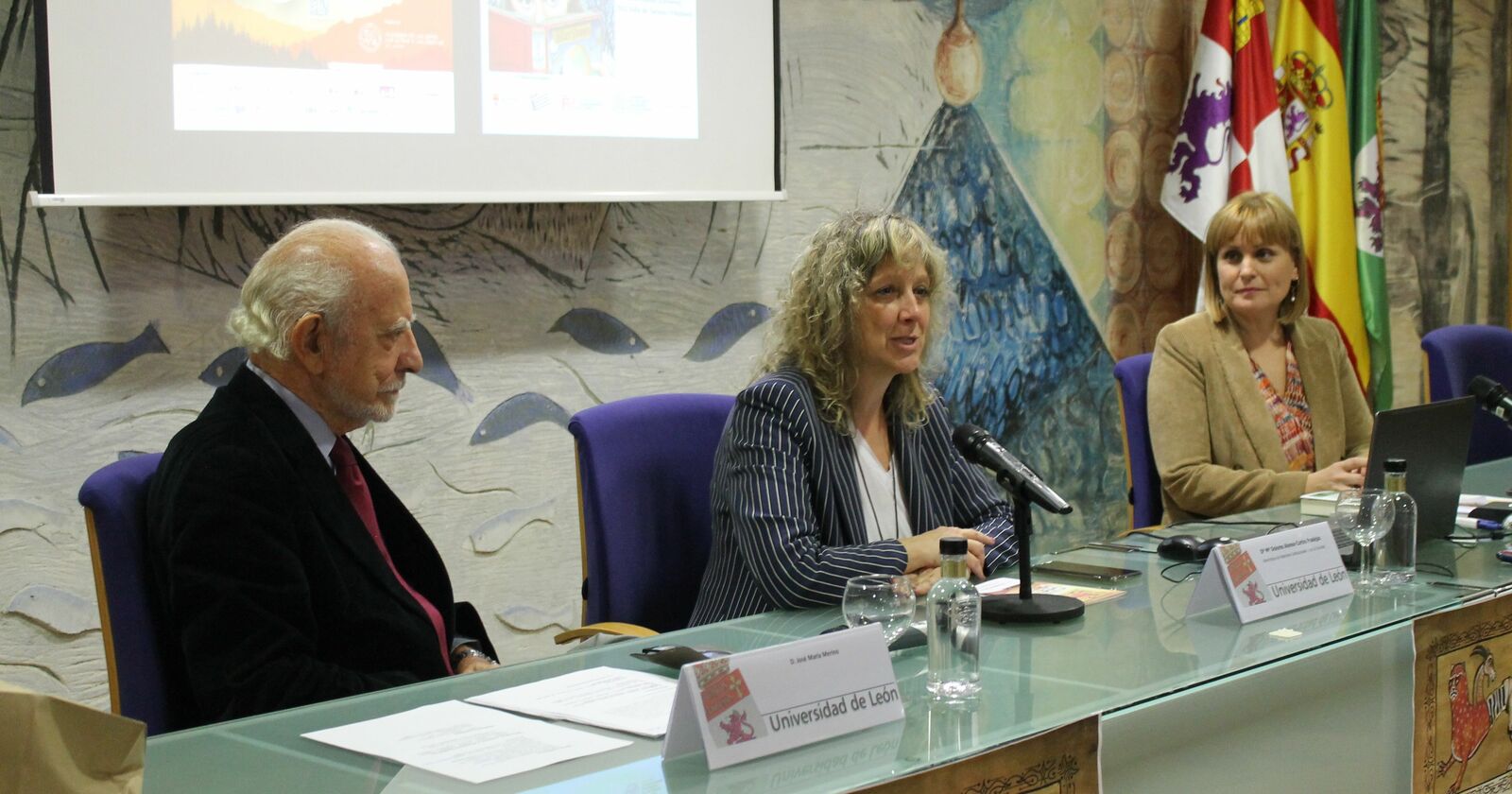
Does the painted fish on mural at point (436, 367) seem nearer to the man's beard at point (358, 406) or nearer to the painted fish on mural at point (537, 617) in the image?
the painted fish on mural at point (537, 617)

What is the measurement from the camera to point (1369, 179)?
5.01 m

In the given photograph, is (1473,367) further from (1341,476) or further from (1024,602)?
(1024,602)

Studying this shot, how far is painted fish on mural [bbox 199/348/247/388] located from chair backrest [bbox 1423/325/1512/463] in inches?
117

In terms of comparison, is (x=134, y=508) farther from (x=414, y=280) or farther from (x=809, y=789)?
(x=414, y=280)

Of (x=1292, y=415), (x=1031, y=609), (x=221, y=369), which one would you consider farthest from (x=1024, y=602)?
(x=221, y=369)

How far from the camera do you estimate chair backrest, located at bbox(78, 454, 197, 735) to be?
1.89 metres

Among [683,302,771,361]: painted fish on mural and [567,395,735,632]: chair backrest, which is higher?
[683,302,771,361]: painted fish on mural

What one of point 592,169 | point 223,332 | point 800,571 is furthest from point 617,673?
point 592,169

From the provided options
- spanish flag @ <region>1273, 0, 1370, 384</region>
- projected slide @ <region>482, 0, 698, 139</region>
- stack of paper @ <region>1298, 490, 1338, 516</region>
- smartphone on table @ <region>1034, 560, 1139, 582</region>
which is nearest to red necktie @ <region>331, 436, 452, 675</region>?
smartphone on table @ <region>1034, 560, 1139, 582</region>

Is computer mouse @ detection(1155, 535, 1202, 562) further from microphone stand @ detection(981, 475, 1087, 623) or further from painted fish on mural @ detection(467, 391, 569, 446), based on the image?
painted fish on mural @ detection(467, 391, 569, 446)

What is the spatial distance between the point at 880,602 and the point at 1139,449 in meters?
1.73

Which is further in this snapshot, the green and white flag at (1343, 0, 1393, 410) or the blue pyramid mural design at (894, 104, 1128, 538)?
the green and white flag at (1343, 0, 1393, 410)

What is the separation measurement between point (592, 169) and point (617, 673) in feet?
6.88

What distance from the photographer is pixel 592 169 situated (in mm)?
3674
